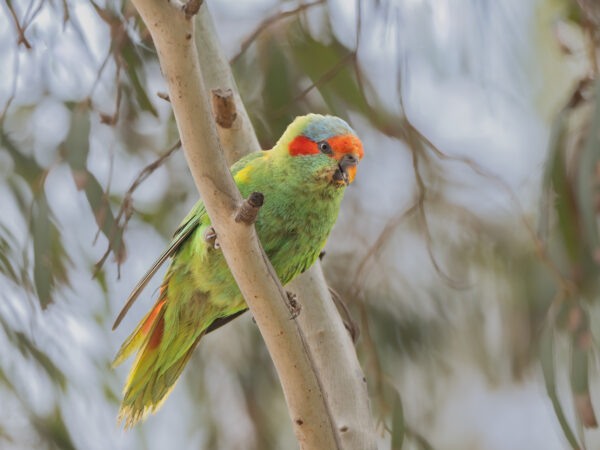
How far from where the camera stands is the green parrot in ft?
5.05

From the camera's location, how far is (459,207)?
2523 millimetres

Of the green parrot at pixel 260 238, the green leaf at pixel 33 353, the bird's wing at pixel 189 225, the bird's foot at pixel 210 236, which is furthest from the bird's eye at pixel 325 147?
the green leaf at pixel 33 353

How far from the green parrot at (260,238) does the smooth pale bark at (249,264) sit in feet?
0.97

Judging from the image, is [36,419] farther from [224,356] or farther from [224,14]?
[224,14]

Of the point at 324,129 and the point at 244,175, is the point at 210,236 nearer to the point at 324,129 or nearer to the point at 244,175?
the point at 244,175

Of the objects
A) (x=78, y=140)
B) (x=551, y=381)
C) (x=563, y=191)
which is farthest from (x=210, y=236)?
(x=563, y=191)

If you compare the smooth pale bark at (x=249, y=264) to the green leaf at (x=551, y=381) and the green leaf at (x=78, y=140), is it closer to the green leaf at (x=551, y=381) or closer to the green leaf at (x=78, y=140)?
the green leaf at (x=551, y=381)

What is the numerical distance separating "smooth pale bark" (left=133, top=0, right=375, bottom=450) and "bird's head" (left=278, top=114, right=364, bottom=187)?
39 cm

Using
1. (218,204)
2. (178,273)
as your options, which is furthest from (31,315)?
(218,204)

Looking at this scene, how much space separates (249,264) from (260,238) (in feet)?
1.42

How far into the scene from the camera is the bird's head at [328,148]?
60.8 inches

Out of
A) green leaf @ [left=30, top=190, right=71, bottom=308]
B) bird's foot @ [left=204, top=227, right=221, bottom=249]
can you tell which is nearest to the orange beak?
bird's foot @ [left=204, top=227, right=221, bottom=249]

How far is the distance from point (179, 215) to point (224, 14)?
730 mm

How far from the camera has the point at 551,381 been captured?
1644 millimetres
